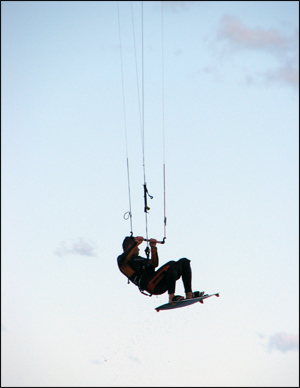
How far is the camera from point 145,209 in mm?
28719

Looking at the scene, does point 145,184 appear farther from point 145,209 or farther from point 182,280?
point 182,280

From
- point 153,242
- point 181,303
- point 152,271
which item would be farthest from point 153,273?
point 181,303

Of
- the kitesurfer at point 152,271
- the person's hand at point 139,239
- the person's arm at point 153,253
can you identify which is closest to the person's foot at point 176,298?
the kitesurfer at point 152,271

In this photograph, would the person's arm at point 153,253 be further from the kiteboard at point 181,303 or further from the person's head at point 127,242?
the kiteboard at point 181,303

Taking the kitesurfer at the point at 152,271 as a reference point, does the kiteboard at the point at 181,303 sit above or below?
below

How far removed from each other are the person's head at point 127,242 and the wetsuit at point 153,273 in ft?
0.27

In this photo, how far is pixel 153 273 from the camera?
28.6 meters

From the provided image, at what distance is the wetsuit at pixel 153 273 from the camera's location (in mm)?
28234

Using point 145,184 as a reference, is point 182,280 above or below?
below

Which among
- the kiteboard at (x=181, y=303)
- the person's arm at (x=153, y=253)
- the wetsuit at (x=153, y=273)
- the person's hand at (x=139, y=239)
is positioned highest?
the person's hand at (x=139, y=239)

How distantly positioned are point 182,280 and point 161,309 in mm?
881

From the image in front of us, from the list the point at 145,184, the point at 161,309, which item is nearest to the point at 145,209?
the point at 145,184

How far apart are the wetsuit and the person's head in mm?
83

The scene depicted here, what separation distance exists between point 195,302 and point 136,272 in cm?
178
